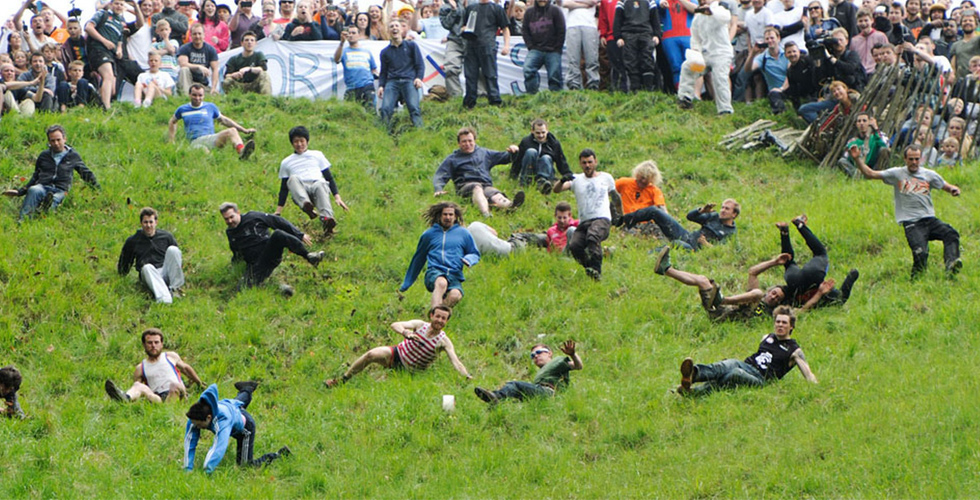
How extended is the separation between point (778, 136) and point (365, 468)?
12.8 metres

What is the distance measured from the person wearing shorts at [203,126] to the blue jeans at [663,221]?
22.5 ft

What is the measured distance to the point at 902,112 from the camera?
21.2 meters

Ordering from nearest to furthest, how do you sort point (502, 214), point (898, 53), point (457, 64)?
point (502, 214) < point (898, 53) < point (457, 64)

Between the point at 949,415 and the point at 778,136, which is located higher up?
the point at 949,415

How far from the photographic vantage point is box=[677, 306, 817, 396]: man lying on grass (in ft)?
44.6

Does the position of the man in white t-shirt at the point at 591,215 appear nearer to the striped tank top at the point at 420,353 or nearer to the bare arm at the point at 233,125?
the striped tank top at the point at 420,353

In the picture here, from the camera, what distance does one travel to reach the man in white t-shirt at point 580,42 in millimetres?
24891

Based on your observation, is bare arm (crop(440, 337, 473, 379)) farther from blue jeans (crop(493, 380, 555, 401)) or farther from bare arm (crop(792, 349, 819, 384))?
bare arm (crop(792, 349, 819, 384))

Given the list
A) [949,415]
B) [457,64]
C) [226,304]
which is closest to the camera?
[949,415]

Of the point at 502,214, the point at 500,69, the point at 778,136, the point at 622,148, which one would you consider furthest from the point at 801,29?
the point at 502,214

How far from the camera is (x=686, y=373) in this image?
13.3 m

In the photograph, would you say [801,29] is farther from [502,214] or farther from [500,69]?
[502,214]

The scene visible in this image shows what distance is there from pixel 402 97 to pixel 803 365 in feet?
40.4

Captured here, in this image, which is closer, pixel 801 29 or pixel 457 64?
pixel 801 29
